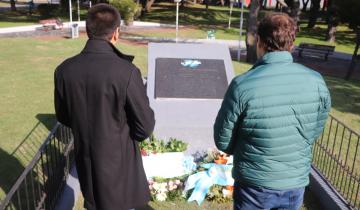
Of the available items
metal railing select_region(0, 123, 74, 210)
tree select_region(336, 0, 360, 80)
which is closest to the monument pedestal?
metal railing select_region(0, 123, 74, 210)

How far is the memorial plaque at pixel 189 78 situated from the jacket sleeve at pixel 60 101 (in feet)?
10.4

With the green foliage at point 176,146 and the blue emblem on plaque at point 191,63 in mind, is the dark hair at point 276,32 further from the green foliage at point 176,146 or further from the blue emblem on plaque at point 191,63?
the blue emblem on plaque at point 191,63

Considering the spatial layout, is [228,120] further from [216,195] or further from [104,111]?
[216,195]

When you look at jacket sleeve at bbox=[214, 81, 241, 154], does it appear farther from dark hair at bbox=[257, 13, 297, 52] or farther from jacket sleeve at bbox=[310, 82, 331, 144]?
jacket sleeve at bbox=[310, 82, 331, 144]

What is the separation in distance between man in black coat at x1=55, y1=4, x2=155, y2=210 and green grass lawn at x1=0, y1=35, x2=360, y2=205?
9.56 ft

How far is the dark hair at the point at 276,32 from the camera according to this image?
2512 mm

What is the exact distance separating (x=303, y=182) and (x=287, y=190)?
15 cm

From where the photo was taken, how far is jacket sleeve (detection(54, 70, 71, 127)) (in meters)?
2.85

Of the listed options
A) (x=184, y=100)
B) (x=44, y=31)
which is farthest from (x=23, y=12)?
(x=184, y=100)

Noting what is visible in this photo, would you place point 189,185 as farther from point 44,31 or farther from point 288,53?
point 44,31

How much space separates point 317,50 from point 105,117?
21.2 m

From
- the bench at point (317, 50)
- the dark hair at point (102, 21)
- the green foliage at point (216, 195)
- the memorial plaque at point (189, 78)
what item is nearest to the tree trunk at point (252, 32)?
the bench at point (317, 50)

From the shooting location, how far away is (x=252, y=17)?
Answer: 1923 cm

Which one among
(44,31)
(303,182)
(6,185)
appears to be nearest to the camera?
(303,182)
